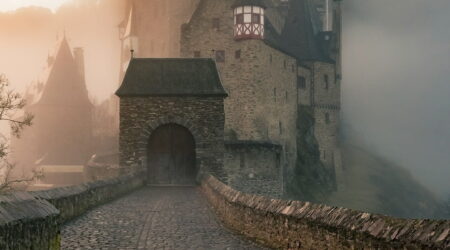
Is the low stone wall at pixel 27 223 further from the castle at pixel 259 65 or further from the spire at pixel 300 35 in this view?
the spire at pixel 300 35

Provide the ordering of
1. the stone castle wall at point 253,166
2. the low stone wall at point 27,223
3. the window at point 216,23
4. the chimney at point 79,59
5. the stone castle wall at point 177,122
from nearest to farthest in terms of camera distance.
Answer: the low stone wall at point 27,223, the stone castle wall at point 177,122, the stone castle wall at point 253,166, the window at point 216,23, the chimney at point 79,59

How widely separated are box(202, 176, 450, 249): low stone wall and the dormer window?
33.0m

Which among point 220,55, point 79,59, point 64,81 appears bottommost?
point 64,81

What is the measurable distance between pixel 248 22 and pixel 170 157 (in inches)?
762

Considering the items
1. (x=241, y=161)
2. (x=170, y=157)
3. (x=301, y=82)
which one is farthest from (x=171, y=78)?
(x=301, y=82)

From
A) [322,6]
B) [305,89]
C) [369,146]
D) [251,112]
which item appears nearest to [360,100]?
[369,146]

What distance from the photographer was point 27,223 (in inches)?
207

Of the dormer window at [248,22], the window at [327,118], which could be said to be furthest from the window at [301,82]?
the dormer window at [248,22]

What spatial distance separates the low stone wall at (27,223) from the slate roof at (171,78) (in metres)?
20.2

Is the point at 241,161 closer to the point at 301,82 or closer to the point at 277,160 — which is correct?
the point at 277,160

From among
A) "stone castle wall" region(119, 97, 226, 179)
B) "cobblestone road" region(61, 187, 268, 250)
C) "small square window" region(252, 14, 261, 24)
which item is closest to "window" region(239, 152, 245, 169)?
"stone castle wall" region(119, 97, 226, 179)

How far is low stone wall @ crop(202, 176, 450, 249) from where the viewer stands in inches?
197

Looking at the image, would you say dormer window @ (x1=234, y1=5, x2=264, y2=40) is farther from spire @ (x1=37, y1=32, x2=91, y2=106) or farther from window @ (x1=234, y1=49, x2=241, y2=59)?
spire @ (x1=37, y1=32, x2=91, y2=106)

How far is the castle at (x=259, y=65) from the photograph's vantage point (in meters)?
36.4
